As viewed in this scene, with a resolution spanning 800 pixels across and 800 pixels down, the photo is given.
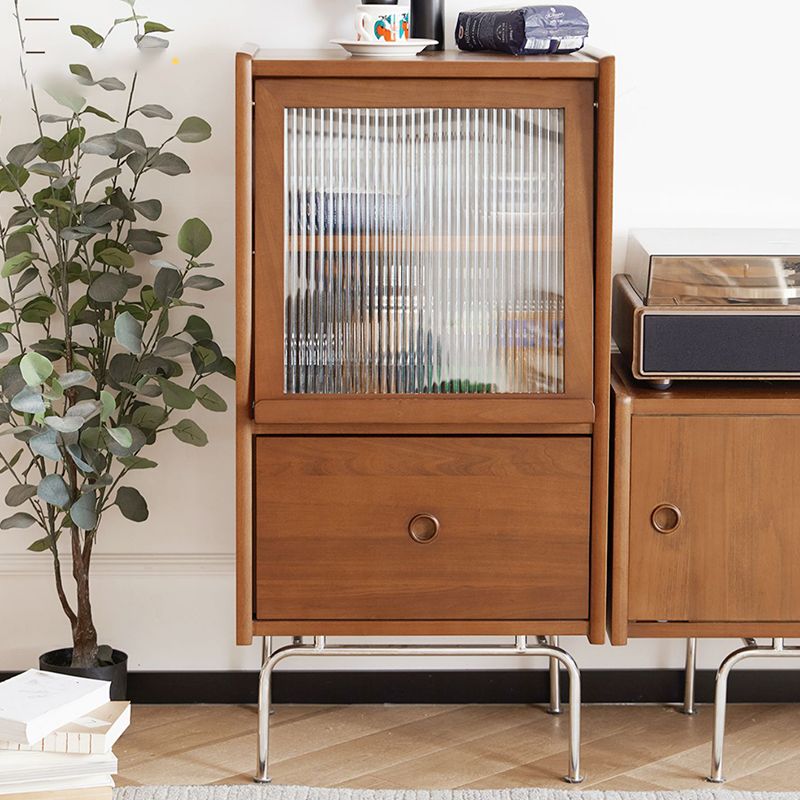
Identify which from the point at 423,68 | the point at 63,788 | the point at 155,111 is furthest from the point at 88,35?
the point at 63,788

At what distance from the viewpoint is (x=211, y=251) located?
7.50 ft

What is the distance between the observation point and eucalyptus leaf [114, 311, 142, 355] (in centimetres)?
198

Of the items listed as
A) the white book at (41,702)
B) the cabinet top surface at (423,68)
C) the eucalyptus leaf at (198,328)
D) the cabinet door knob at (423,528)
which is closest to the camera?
the white book at (41,702)

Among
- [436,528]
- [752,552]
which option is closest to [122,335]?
[436,528]

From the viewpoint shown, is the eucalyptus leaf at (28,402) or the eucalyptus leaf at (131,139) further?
the eucalyptus leaf at (131,139)

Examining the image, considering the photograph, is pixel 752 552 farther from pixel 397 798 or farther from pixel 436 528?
pixel 397 798

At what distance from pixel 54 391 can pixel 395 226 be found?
2.01 ft

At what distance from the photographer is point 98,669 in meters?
2.19

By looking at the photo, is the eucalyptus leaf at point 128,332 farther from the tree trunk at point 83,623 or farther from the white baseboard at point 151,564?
the white baseboard at point 151,564

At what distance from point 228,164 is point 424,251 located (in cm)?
55

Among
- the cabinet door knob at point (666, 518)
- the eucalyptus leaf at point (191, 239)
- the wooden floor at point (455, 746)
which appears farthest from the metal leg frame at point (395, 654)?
the eucalyptus leaf at point (191, 239)

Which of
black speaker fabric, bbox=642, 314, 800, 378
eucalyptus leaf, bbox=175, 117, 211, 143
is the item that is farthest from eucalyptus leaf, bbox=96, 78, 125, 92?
black speaker fabric, bbox=642, 314, 800, 378

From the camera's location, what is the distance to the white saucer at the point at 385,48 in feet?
6.24

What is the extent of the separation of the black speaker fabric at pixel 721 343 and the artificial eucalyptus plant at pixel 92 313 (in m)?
0.75
